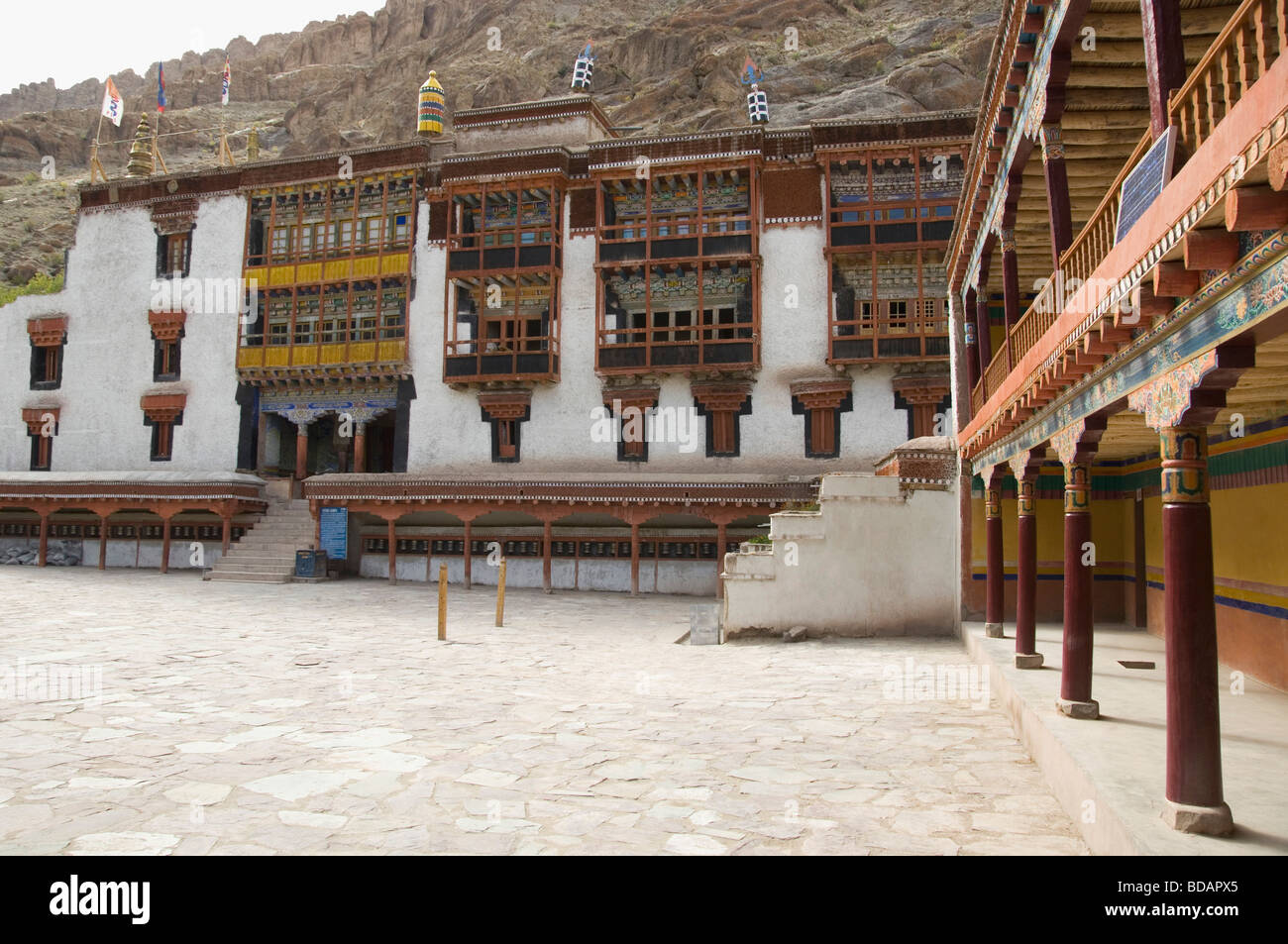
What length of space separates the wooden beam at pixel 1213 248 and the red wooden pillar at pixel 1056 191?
310 centimetres

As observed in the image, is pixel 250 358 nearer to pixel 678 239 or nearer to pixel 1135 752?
pixel 678 239

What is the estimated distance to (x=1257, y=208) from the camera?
3.32 meters

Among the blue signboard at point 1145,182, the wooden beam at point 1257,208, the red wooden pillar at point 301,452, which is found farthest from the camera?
the red wooden pillar at point 301,452

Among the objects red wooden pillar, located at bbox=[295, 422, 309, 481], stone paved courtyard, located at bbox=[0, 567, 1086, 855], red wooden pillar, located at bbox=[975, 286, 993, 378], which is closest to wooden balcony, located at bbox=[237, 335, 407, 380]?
red wooden pillar, located at bbox=[295, 422, 309, 481]

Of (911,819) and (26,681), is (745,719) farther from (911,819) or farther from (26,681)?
(26,681)

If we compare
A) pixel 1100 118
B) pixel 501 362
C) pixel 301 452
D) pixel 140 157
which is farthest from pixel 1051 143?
pixel 140 157

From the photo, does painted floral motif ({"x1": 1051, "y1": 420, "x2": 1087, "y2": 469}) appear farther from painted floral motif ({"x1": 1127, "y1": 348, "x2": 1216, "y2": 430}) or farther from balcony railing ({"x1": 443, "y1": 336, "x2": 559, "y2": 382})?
balcony railing ({"x1": 443, "y1": 336, "x2": 559, "y2": 382})

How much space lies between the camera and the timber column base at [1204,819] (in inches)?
169

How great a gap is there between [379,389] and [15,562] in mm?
12635

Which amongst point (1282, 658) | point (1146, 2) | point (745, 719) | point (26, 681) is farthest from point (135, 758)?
point (1282, 658)

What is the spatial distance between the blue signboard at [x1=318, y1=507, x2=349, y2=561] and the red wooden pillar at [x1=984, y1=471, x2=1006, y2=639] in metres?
17.6

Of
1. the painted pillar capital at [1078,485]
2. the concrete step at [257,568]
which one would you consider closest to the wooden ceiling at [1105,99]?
the painted pillar capital at [1078,485]

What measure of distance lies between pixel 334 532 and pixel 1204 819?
22.3m

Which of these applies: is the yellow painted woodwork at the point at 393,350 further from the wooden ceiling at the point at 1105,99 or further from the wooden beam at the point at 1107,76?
the wooden beam at the point at 1107,76
